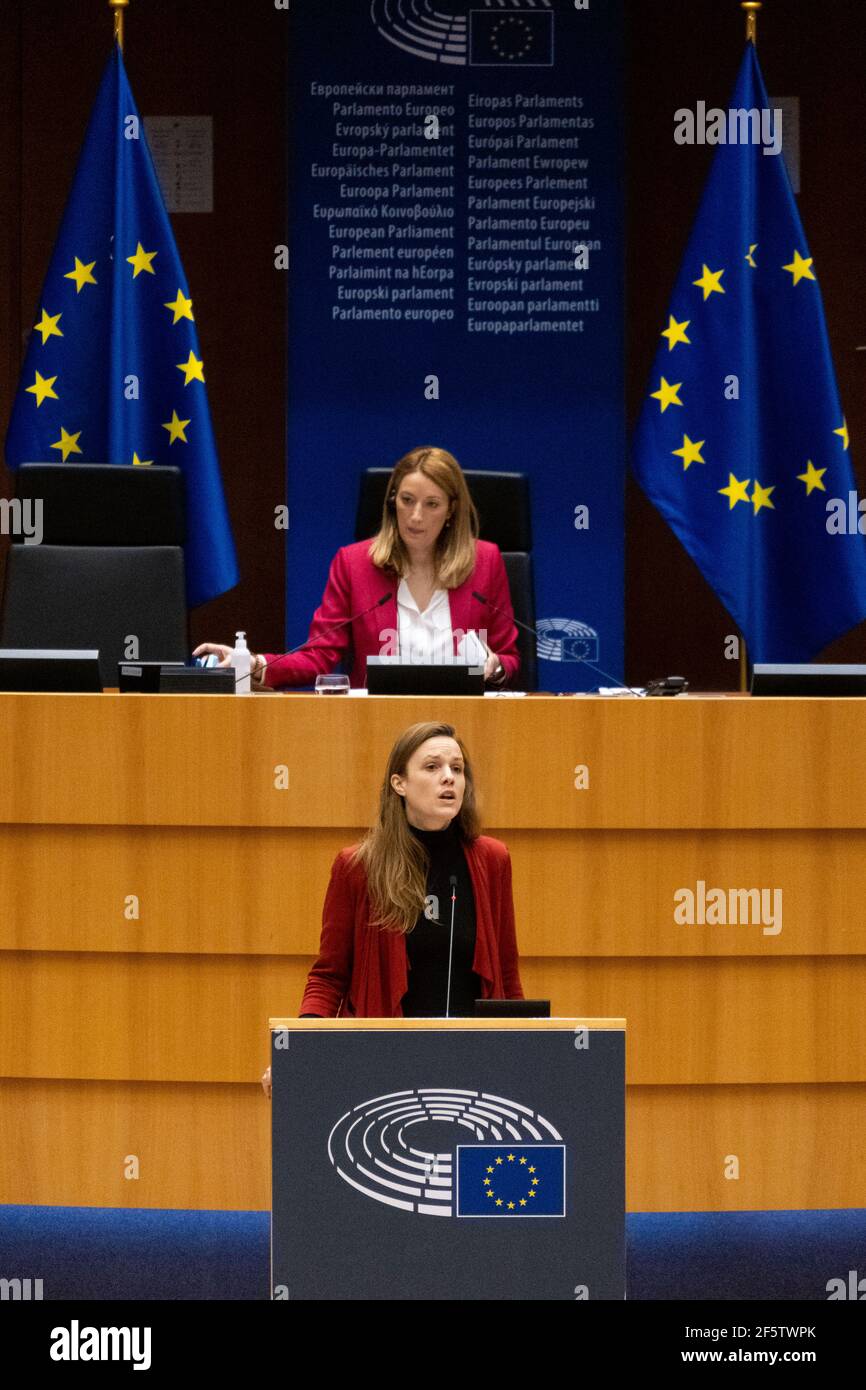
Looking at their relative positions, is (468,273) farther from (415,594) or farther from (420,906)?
(420,906)

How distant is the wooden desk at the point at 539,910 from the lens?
3537 mm

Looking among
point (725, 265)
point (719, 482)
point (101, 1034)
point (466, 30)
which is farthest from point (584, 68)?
point (101, 1034)

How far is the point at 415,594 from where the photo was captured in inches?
176

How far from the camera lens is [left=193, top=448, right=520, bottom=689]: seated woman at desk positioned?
14.2 feet

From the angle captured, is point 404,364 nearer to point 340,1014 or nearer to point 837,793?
point 837,793

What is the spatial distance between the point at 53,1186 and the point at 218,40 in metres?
4.40

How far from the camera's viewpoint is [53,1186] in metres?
3.55

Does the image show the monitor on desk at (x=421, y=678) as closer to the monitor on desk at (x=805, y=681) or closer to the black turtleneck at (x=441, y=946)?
the monitor on desk at (x=805, y=681)

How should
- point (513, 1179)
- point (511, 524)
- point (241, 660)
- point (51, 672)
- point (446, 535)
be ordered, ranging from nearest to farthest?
point (513, 1179), point (51, 672), point (241, 660), point (446, 535), point (511, 524)

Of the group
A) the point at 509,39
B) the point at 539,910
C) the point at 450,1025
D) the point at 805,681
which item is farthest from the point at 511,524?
the point at 450,1025

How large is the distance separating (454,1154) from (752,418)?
3.45 m

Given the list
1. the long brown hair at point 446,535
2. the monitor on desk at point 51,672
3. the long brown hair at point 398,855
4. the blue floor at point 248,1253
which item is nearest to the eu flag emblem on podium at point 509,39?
the long brown hair at point 446,535

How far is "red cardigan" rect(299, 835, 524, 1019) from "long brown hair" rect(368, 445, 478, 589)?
5.00ft

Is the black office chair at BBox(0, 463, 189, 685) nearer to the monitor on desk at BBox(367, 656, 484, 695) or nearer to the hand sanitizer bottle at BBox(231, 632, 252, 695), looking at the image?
the hand sanitizer bottle at BBox(231, 632, 252, 695)
